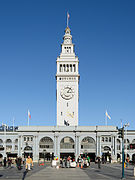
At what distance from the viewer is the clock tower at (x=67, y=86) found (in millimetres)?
124500

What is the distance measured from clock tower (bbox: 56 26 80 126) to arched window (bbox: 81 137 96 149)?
23.2 feet

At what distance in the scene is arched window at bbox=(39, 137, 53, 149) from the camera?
119981 millimetres

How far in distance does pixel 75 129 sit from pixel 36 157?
16.7 m

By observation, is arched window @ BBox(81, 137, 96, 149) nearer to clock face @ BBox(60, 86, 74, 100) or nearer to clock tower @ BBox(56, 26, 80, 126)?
clock tower @ BBox(56, 26, 80, 126)

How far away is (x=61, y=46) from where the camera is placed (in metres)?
135

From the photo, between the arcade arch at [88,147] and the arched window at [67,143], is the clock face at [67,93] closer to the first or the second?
the arched window at [67,143]

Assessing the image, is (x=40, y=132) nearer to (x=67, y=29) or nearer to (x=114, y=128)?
(x=114, y=128)

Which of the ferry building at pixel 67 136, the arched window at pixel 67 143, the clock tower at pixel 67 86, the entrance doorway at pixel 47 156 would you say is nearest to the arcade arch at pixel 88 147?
the ferry building at pixel 67 136

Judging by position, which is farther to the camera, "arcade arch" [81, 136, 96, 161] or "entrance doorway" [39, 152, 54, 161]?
"entrance doorway" [39, 152, 54, 161]

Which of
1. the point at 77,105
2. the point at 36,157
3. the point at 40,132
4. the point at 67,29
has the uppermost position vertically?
the point at 67,29

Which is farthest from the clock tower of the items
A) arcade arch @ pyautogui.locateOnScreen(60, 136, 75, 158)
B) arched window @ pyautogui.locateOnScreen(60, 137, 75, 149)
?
arcade arch @ pyautogui.locateOnScreen(60, 136, 75, 158)

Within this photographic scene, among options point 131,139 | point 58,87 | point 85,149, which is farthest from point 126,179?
point 131,139

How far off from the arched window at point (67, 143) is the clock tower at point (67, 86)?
5544mm

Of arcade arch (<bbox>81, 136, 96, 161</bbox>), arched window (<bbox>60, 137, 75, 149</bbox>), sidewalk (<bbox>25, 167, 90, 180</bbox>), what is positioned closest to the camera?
sidewalk (<bbox>25, 167, 90, 180</bbox>)
